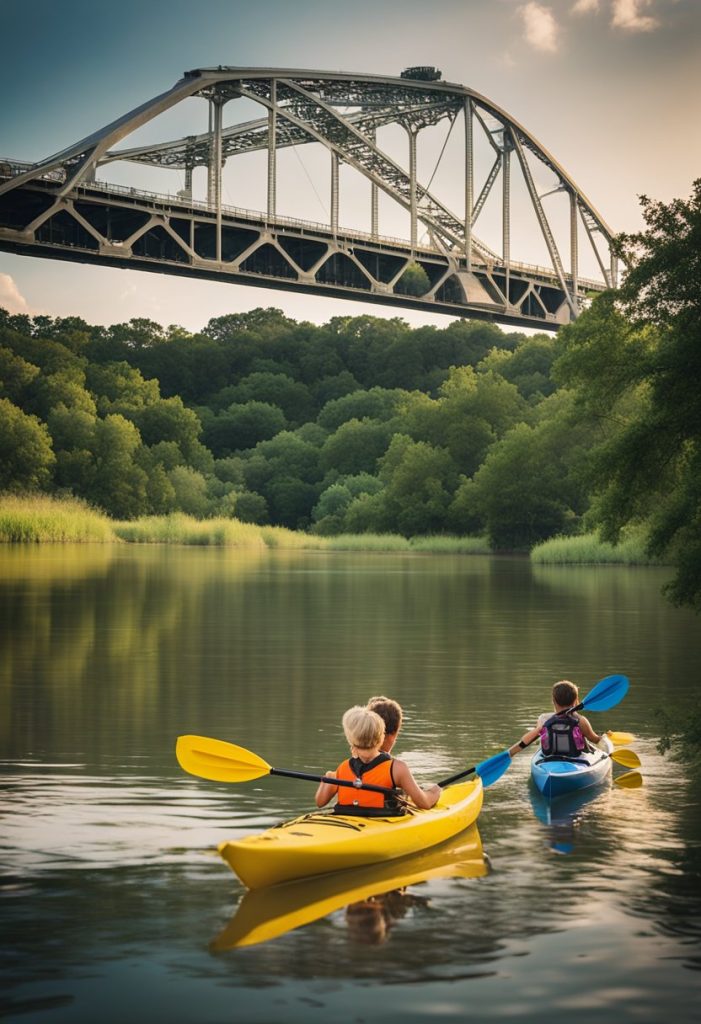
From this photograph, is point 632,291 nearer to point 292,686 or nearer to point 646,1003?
point 292,686

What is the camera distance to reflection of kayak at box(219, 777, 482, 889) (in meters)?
6.46

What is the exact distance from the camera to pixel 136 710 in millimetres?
12727

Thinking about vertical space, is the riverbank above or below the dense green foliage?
below

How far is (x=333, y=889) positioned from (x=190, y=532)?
54.4 m

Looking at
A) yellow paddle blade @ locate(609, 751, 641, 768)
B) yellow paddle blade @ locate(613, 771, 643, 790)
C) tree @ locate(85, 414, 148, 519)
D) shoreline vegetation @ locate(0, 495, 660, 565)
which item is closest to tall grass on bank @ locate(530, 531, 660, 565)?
shoreline vegetation @ locate(0, 495, 660, 565)

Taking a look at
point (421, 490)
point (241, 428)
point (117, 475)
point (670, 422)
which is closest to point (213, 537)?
point (117, 475)

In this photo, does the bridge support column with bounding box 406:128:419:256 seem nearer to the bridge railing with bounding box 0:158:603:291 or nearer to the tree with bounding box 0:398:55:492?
the bridge railing with bounding box 0:158:603:291

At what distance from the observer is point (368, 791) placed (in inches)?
289

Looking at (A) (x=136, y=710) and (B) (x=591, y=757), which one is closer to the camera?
(B) (x=591, y=757)

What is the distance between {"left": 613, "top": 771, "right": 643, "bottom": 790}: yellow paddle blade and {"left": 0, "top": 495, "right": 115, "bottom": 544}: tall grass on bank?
4001 centimetres

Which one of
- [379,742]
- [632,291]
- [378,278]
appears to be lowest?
[379,742]

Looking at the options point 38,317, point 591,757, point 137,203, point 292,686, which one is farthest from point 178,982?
point 38,317

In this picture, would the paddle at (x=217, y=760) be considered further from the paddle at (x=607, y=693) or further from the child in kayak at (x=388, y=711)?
the paddle at (x=607, y=693)

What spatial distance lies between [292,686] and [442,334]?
88597 mm
